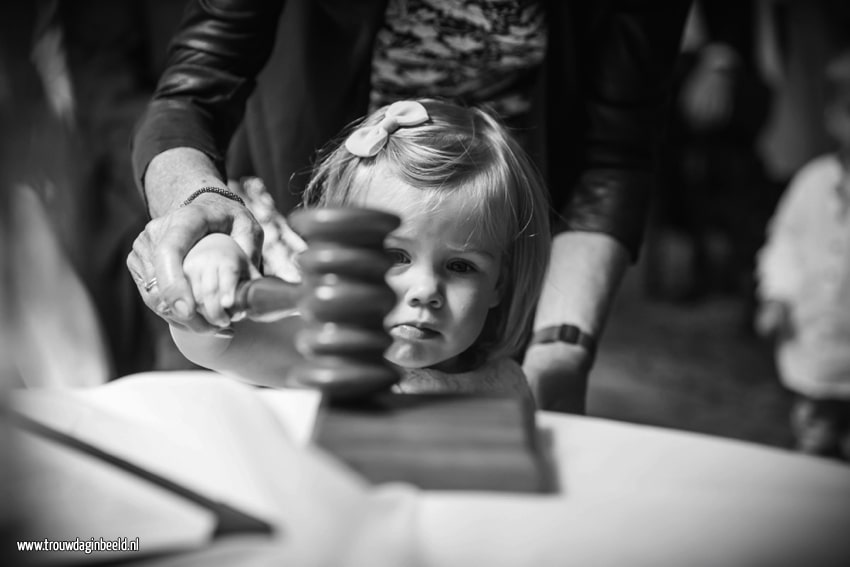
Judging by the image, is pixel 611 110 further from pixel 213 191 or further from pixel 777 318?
pixel 777 318

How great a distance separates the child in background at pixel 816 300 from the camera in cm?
225

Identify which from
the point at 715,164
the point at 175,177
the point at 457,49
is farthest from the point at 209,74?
the point at 715,164

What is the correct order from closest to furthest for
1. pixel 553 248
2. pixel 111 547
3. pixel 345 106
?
pixel 111 547 → pixel 345 106 → pixel 553 248

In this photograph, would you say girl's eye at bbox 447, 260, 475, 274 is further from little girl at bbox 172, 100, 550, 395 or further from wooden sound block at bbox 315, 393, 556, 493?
wooden sound block at bbox 315, 393, 556, 493

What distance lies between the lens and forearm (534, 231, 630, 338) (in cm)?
101

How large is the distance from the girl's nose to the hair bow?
14 cm

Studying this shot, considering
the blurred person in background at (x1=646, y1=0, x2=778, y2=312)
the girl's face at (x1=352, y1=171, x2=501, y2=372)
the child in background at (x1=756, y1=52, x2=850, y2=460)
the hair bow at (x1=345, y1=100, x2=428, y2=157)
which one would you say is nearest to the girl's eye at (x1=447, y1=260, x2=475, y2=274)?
the girl's face at (x1=352, y1=171, x2=501, y2=372)

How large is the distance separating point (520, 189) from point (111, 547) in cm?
60

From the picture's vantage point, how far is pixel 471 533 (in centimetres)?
42

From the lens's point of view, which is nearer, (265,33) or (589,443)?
(589,443)

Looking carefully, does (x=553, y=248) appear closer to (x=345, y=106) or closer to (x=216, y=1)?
(x=345, y=106)

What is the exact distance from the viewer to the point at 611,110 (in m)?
1.09

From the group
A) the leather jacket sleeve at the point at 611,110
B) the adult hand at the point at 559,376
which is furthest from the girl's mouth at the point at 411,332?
the leather jacket sleeve at the point at 611,110

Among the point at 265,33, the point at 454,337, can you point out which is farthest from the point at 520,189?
the point at 265,33
